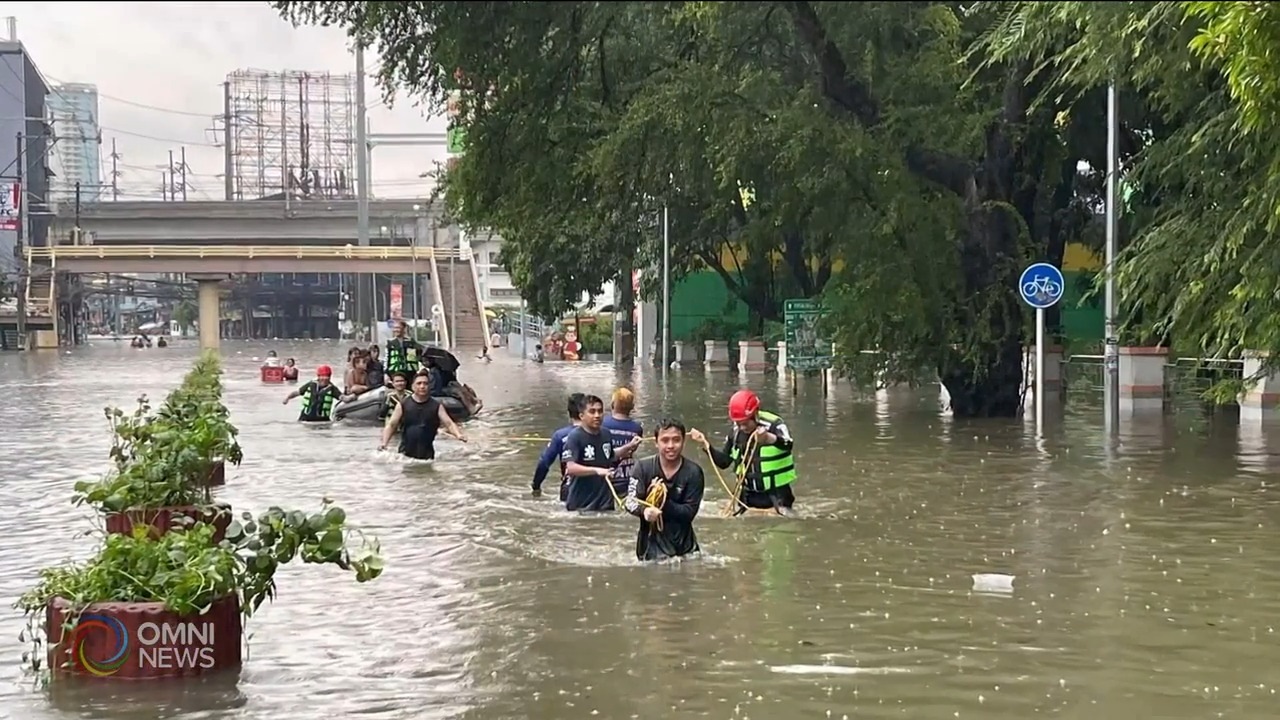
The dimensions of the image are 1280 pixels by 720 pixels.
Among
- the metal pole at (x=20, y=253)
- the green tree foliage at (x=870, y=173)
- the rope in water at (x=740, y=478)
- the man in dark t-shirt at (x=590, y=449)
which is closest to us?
the rope in water at (x=740, y=478)

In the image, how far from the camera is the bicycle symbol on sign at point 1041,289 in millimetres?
19969

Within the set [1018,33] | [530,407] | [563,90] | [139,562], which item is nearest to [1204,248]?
[1018,33]

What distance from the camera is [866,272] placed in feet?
75.0

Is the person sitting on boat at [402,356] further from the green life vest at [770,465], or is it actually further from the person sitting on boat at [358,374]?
the green life vest at [770,465]

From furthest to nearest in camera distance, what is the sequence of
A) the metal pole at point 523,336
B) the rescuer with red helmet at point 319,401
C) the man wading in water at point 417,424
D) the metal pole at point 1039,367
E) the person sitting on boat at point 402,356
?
1. the metal pole at point 523,336
2. the person sitting on boat at point 402,356
3. the rescuer with red helmet at point 319,401
4. the metal pole at point 1039,367
5. the man wading in water at point 417,424

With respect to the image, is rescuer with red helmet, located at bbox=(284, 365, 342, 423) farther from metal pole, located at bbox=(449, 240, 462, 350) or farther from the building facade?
the building facade

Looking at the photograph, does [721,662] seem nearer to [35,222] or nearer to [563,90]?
[563,90]

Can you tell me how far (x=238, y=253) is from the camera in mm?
91125

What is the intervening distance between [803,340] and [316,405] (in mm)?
13084

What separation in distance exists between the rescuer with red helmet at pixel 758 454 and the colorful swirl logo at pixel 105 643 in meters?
5.28

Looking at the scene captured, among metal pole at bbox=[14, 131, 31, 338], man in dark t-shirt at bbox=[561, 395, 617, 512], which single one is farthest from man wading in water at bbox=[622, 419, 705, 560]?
metal pole at bbox=[14, 131, 31, 338]

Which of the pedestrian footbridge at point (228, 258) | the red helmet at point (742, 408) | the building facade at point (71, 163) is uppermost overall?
the building facade at point (71, 163)

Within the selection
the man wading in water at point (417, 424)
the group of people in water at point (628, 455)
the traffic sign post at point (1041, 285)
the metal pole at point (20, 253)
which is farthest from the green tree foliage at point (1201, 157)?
the metal pole at point (20, 253)

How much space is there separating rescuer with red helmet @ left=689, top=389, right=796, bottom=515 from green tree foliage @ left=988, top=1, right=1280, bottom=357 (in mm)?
3484
